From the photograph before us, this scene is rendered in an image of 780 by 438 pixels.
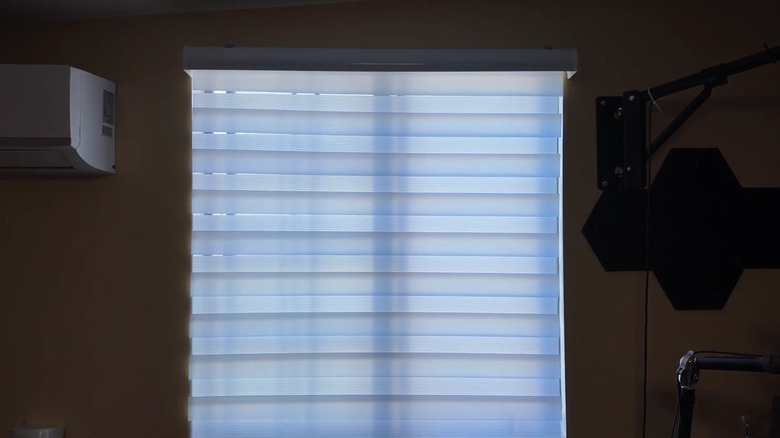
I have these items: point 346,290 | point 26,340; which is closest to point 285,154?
point 346,290

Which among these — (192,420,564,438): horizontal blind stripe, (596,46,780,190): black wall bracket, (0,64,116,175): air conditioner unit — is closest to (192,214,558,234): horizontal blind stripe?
(596,46,780,190): black wall bracket

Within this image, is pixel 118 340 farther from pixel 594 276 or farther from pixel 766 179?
pixel 766 179

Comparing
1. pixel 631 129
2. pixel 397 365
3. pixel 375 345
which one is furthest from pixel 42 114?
pixel 631 129

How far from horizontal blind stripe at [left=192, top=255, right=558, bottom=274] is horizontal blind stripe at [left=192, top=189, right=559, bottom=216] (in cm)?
16

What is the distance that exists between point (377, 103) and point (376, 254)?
1.77 feet

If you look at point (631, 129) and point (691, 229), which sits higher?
point (631, 129)

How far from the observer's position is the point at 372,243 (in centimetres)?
236

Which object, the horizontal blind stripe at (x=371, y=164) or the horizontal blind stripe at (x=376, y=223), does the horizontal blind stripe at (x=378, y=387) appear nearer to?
the horizontal blind stripe at (x=376, y=223)

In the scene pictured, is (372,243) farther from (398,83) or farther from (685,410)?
(685,410)

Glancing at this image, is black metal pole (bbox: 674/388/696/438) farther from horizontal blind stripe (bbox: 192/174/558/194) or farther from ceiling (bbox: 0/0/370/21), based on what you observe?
ceiling (bbox: 0/0/370/21)

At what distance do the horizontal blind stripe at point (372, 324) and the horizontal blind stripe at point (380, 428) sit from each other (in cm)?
30

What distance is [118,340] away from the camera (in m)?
2.33

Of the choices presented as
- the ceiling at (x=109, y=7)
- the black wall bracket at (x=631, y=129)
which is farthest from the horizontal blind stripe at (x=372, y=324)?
the ceiling at (x=109, y=7)

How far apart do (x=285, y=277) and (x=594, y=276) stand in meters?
1.09
